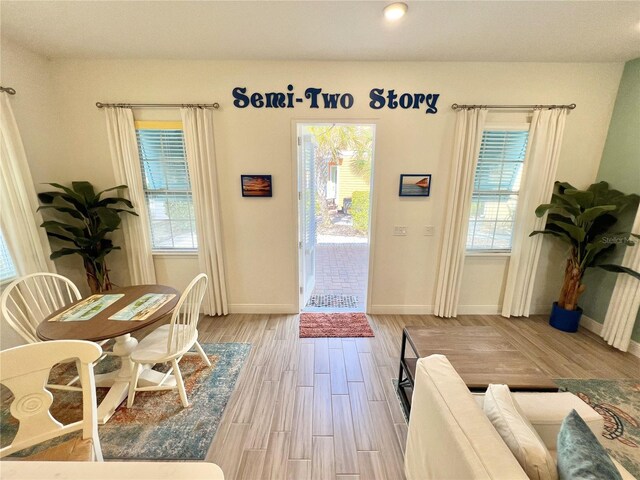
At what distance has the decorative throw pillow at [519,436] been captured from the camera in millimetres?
840

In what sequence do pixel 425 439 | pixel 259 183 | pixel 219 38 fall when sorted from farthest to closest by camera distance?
pixel 259 183 → pixel 219 38 → pixel 425 439

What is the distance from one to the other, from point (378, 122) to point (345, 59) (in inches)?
27.0

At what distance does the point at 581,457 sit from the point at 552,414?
540mm

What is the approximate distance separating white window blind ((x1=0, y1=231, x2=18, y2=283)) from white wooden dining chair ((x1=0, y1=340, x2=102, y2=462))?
1939mm

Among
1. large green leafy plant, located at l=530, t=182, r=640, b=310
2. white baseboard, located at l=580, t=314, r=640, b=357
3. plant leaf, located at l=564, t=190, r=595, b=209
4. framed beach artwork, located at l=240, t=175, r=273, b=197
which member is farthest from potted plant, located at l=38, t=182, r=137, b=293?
white baseboard, located at l=580, t=314, r=640, b=357

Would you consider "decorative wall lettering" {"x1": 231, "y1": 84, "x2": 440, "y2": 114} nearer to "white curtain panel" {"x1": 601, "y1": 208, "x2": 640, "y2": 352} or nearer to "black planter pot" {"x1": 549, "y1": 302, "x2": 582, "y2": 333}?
"white curtain panel" {"x1": 601, "y1": 208, "x2": 640, "y2": 352}

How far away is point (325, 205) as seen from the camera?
7.95 metres

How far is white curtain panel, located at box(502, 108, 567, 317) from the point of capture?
2.67 m

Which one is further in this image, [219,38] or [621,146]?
[621,146]

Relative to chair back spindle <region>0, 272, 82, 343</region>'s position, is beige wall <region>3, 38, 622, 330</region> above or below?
above

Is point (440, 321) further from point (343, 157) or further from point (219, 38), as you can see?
point (343, 157)

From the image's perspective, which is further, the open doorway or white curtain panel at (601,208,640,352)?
the open doorway

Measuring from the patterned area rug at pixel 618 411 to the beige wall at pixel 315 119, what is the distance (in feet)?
4.06

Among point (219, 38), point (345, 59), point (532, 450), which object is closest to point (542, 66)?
point (345, 59)
